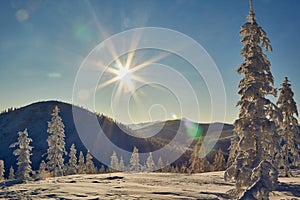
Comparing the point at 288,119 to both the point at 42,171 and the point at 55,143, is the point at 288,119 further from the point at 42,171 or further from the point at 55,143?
the point at 55,143

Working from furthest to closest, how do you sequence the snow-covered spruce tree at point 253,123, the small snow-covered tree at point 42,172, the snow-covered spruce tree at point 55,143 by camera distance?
the snow-covered spruce tree at point 55,143 → the small snow-covered tree at point 42,172 → the snow-covered spruce tree at point 253,123

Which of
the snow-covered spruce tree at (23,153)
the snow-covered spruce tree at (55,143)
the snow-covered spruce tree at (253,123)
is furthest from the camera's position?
the snow-covered spruce tree at (55,143)

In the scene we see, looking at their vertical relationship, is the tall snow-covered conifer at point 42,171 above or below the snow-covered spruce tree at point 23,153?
below

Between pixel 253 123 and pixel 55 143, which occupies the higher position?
pixel 55 143

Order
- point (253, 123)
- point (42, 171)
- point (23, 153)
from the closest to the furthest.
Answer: point (253, 123) → point (23, 153) → point (42, 171)

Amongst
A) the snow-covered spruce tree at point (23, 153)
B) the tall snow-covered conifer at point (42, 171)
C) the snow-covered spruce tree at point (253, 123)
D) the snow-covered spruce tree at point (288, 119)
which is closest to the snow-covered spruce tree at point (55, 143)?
the tall snow-covered conifer at point (42, 171)

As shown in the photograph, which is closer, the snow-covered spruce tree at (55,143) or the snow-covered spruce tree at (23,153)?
the snow-covered spruce tree at (23,153)

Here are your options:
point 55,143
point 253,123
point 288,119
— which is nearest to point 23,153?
point 55,143

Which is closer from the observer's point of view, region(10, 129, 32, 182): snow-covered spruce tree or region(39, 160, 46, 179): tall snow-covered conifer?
region(10, 129, 32, 182): snow-covered spruce tree

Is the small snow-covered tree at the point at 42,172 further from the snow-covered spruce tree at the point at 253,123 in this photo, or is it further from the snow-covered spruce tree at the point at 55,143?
the snow-covered spruce tree at the point at 253,123

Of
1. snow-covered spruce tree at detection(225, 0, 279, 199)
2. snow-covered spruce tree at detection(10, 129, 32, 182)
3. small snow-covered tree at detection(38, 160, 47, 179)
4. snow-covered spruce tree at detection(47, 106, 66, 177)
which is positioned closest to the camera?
snow-covered spruce tree at detection(225, 0, 279, 199)

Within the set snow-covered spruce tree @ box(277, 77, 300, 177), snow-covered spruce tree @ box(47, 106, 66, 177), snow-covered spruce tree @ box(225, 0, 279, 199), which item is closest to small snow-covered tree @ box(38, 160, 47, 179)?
snow-covered spruce tree @ box(47, 106, 66, 177)

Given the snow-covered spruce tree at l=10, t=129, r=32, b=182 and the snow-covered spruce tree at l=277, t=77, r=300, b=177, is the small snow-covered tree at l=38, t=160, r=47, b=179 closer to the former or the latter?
the snow-covered spruce tree at l=10, t=129, r=32, b=182

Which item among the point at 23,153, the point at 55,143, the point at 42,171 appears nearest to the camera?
the point at 23,153
